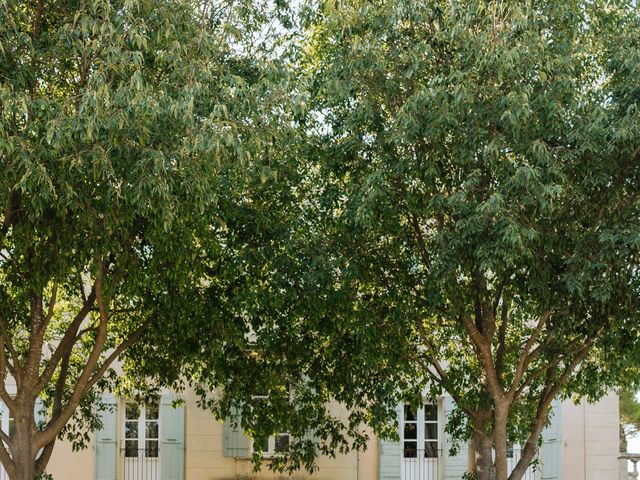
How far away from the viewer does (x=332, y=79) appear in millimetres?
13195

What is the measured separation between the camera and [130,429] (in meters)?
21.0

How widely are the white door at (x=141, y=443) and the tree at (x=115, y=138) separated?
7082 millimetres

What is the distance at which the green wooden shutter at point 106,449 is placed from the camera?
20.4 m

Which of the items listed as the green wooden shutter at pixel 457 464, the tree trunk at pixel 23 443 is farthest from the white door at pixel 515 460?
the tree trunk at pixel 23 443

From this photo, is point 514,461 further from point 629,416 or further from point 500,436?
point 629,416

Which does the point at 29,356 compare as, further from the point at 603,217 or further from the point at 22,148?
the point at 603,217

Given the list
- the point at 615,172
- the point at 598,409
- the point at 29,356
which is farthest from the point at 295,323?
the point at 598,409

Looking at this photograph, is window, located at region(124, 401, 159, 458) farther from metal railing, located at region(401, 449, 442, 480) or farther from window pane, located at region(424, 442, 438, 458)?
window pane, located at region(424, 442, 438, 458)

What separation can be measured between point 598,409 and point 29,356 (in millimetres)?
11752

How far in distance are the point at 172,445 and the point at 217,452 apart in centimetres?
83

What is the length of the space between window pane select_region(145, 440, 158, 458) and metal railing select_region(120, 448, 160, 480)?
0.02 meters

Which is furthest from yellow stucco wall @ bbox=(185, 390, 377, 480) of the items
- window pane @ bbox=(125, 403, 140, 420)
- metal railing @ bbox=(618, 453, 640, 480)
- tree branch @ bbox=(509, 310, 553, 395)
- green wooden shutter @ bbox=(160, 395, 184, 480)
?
tree branch @ bbox=(509, 310, 553, 395)

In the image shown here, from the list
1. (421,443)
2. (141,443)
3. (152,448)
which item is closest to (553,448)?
(421,443)

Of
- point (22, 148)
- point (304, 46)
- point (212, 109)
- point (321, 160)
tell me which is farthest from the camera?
point (304, 46)
